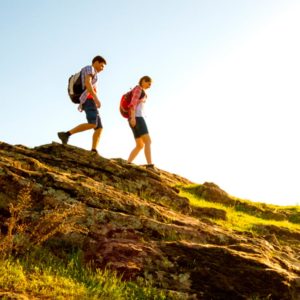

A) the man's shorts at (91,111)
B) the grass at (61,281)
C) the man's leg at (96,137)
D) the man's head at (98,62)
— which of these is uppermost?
the man's head at (98,62)

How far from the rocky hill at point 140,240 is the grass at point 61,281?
264 millimetres

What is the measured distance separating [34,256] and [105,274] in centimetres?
123

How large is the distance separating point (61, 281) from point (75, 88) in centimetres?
860

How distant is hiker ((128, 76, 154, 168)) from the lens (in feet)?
50.9

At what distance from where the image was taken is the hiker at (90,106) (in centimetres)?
1367

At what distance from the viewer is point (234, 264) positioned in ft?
24.9

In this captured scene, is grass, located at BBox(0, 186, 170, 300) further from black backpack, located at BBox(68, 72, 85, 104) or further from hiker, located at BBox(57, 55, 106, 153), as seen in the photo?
black backpack, located at BBox(68, 72, 85, 104)

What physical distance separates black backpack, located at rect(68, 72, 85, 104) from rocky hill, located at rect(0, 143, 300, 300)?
4031 millimetres

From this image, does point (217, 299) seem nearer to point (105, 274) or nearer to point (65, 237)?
point (105, 274)

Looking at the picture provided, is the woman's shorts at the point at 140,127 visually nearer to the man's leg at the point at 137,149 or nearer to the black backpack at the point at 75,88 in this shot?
the man's leg at the point at 137,149

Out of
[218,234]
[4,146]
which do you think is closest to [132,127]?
[4,146]

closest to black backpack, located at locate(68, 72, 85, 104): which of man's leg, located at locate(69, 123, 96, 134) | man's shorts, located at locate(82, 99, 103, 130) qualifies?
man's shorts, located at locate(82, 99, 103, 130)

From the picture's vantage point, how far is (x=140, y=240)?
316 inches

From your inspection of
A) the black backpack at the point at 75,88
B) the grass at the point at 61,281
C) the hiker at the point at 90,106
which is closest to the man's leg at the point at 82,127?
the hiker at the point at 90,106
